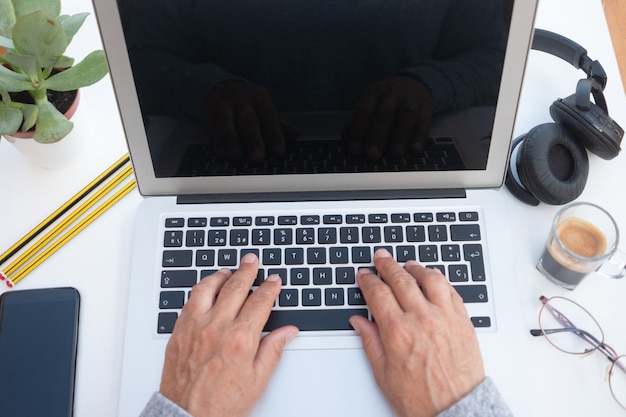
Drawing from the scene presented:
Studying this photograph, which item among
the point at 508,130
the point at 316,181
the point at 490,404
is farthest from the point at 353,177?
the point at 490,404

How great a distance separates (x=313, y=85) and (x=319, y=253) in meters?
0.20

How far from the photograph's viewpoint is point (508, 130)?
65 centimetres

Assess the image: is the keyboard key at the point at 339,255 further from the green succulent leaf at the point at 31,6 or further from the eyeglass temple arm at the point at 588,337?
the green succulent leaf at the point at 31,6

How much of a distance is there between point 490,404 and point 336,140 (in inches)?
12.9

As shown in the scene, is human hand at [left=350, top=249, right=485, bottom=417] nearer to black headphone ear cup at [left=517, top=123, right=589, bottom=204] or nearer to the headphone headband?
black headphone ear cup at [left=517, top=123, right=589, bottom=204]

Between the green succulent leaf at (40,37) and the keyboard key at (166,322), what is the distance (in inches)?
12.7

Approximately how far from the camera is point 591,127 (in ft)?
2.32

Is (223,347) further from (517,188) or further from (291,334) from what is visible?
(517,188)

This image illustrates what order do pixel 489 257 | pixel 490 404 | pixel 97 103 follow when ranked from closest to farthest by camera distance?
pixel 490 404
pixel 489 257
pixel 97 103

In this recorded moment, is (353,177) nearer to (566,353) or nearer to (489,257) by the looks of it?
(489,257)

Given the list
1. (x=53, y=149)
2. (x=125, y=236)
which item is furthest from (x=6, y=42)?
(x=125, y=236)

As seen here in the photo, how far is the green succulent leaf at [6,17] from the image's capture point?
0.66 metres

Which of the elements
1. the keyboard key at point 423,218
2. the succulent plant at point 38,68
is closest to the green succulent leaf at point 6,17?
the succulent plant at point 38,68


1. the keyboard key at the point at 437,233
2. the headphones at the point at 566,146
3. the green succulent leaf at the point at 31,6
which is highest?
the green succulent leaf at the point at 31,6
